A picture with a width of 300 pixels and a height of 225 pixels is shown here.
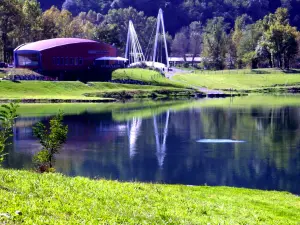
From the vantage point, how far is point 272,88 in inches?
5315

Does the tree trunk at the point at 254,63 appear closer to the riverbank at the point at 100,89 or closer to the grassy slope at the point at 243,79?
the grassy slope at the point at 243,79

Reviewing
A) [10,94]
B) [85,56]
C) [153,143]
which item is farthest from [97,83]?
[153,143]

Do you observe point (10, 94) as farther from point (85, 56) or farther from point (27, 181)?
point (27, 181)

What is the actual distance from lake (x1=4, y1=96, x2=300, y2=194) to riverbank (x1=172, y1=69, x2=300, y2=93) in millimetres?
46199

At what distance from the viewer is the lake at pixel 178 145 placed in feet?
119

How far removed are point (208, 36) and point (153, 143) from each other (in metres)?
133

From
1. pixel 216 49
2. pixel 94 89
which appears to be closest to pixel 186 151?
pixel 94 89

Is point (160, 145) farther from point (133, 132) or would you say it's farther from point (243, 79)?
point (243, 79)

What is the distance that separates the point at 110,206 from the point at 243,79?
131 metres

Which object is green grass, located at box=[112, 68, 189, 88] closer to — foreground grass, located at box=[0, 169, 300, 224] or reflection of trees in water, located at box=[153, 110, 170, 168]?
reflection of trees in water, located at box=[153, 110, 170, 168]

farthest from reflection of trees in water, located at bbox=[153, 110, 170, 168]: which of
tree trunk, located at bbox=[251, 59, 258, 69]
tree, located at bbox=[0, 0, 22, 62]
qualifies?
tree trunk, located at bbox=[251, 59, 258, 69]

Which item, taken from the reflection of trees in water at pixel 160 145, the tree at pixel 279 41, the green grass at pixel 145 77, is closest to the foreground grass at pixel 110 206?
the reflection of trees in water at pixel 160 145

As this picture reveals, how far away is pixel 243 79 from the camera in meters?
143

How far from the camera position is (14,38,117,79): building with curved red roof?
12600 centimetres
